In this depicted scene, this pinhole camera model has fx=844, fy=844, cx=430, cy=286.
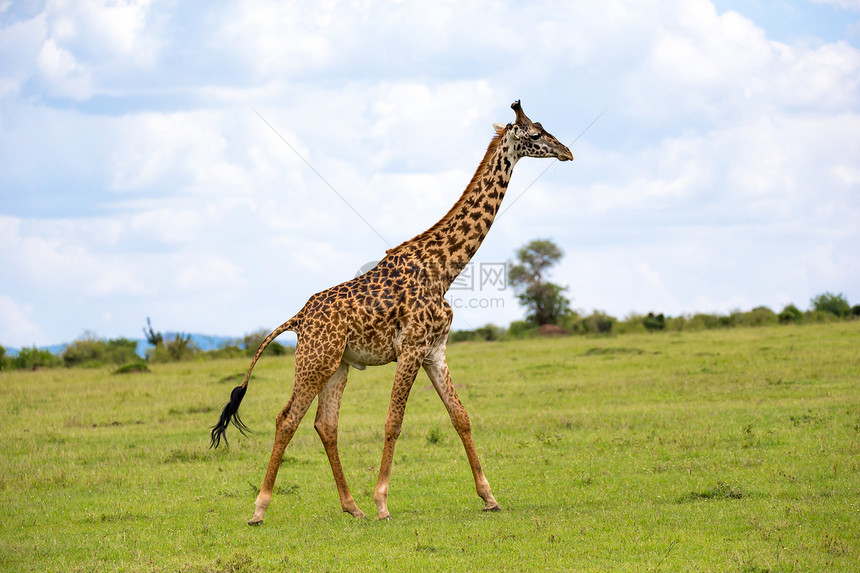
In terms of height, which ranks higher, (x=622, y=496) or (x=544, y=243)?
(x=544, y=243)

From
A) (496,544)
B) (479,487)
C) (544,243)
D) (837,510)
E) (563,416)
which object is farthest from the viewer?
(544,243)

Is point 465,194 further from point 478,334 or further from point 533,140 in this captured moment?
point 478,334

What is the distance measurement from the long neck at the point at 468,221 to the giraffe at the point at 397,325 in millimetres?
11

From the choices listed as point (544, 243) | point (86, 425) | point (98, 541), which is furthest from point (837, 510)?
point (544, 243)

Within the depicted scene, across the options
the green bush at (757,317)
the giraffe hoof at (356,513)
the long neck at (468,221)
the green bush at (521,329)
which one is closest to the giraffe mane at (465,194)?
the long neck at (468,221)

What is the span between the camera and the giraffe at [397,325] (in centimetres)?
834

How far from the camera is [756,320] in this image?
39219mm

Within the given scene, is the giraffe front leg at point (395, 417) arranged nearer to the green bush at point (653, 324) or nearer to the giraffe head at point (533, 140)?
the giraffe head at point (533, 140)

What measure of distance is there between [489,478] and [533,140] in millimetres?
4147

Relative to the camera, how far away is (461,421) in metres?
8.48

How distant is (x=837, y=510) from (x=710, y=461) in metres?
2.64

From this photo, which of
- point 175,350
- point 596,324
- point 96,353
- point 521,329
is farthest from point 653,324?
point 96,353

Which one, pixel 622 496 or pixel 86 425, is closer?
pixel 622 496

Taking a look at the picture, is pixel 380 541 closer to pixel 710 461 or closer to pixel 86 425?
pixel 710 461
